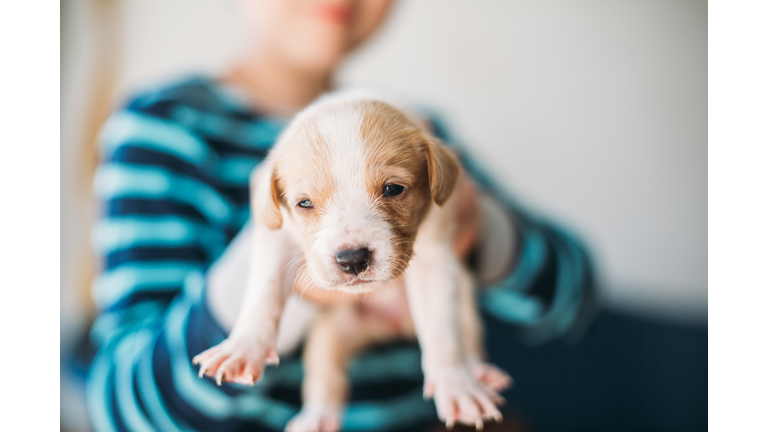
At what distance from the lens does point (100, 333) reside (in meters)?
1.13

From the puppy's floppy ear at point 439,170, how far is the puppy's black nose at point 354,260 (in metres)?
0.14

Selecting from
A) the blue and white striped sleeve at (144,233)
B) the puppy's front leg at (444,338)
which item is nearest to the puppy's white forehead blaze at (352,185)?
the puppy's front leg at (444,338)

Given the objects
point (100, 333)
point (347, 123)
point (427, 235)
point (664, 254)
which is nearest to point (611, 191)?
point (664, 254)

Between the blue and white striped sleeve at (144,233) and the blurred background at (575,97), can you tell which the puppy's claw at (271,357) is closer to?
the blue and white striped sleeve at (144,233)

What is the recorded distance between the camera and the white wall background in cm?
159

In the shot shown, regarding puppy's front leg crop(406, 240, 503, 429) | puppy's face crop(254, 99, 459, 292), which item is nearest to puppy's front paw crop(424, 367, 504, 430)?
puppy's front leg crop(406, 240, 503, 429)

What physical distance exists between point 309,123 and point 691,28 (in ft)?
5.47

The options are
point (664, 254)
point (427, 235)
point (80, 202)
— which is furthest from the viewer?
point (664, 254)

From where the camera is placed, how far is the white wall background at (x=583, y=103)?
159 centimetres

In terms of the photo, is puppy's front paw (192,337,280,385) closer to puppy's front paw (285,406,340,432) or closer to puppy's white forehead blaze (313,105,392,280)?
puppy's white forehead blaze (313,105,392,280)

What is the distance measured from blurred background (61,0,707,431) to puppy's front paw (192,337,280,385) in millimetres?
1300
